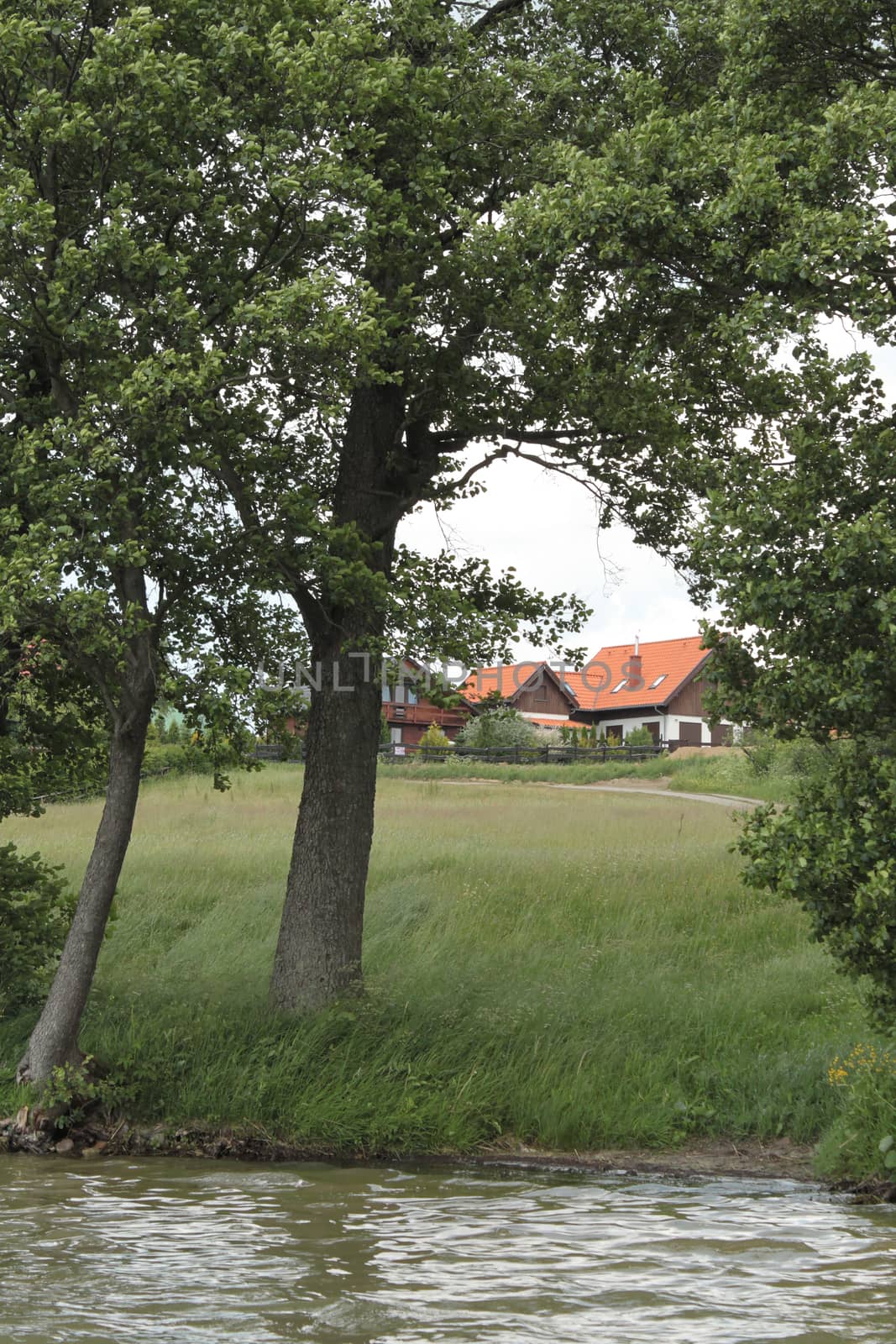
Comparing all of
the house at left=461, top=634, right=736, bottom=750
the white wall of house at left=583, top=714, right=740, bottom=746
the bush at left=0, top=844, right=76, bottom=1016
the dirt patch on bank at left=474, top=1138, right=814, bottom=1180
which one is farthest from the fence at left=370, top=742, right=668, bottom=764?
the dirt patch on bank at left=474, top=1138, right=814, bottom=1180

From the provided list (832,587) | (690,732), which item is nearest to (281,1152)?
(832,587)

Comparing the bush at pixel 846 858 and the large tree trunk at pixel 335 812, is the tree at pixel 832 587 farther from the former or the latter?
the large tree trunk at pixel 335 812

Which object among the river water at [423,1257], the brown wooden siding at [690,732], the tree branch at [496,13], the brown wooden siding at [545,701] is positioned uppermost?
the tree branch at [496,13]

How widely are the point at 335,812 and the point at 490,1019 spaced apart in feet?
9.37

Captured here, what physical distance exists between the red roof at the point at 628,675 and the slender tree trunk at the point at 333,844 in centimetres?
5289

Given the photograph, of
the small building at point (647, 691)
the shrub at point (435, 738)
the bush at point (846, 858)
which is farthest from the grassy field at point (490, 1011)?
the small building at point (647, 691)

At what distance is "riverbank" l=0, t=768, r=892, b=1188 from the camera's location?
1321 cm

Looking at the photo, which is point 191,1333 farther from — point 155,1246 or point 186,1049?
point 186,1049

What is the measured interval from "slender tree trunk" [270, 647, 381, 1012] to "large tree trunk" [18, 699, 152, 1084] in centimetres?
220

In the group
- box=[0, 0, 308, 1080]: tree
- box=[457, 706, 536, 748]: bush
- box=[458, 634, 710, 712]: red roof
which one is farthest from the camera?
box=[458, 634, 710, 712]: red roof

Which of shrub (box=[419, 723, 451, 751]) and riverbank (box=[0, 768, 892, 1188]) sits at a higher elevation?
shrub (box=[419, 723, 451, 751])

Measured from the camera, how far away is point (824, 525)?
9984mm

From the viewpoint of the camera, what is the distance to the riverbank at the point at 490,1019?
13211mm

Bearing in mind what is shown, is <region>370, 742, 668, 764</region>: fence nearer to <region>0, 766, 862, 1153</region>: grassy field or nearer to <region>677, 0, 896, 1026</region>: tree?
<region>0, 766, 862, 1153</region>: grassy field
